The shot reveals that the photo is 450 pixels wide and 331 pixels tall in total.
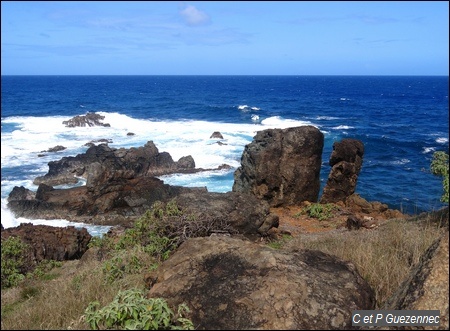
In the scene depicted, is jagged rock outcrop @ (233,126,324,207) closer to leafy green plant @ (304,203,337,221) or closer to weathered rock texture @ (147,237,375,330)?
leafy green plant @ (304,203,337,221)

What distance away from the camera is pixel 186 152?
38.8 meters

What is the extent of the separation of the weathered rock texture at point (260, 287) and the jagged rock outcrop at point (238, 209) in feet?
16.1

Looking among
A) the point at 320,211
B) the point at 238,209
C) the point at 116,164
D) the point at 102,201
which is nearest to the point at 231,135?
the point at 116,164

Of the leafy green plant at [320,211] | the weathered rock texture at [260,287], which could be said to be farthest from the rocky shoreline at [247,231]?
the leafy green plant at [320,211]

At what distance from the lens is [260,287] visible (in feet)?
17.1

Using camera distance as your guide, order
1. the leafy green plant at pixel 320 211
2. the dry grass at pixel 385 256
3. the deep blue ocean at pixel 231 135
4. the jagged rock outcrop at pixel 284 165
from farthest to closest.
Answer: the deep blue ocean at pixel 231 135 → the jagged rock outcrop at pixel 284 165 → the leafy green plant at pixel 320 211 → the dry grass at pixel 385 256

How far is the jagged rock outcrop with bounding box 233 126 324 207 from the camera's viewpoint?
1808 centimetres

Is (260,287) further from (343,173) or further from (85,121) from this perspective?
(85,121)

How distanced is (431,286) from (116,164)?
27.2 m

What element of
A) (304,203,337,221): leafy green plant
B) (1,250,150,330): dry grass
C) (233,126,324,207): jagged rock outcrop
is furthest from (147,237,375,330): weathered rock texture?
(233,126,324,207): jagged rock outcrop

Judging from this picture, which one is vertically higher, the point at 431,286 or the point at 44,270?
the point at 431,286

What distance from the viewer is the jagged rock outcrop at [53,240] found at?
1284cm

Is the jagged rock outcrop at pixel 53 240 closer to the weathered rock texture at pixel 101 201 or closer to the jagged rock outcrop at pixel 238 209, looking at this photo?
the jagged rock outcrop at pixel 238 209

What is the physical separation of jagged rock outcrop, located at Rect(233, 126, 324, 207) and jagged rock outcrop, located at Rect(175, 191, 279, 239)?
550 centimetres
